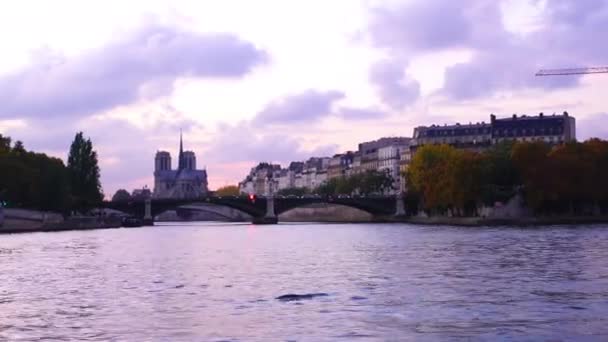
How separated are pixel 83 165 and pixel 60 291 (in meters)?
87.6

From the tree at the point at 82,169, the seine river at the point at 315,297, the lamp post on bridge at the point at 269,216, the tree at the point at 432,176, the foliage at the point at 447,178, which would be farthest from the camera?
the lamp post on bridge at the point at 269,216

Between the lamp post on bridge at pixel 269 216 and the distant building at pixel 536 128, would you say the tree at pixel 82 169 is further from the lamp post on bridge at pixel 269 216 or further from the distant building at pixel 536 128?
the distant building at pixel 536 128

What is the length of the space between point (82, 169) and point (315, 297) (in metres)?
92.0

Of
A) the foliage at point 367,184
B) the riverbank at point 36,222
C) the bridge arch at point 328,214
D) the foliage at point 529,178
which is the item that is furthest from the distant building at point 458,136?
the riverbank at point 36,222

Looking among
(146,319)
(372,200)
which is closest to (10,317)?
(146,319)

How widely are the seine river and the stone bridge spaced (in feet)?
272

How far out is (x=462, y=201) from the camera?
103 meters

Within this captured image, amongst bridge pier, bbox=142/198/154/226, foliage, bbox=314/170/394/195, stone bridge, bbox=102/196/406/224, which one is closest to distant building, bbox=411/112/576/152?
foliage, bbox=314/170/394/195

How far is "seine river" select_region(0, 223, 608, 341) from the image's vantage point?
20984 millimetres

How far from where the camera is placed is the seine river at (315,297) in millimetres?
20984

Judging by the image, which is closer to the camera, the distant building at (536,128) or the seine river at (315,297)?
the seine river at (315,297)

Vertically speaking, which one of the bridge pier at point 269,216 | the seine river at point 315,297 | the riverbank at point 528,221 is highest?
the bridge pier at point 269,216

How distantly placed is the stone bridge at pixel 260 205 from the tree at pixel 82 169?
33.8ft

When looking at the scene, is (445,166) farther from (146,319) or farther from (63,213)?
(146,319)
